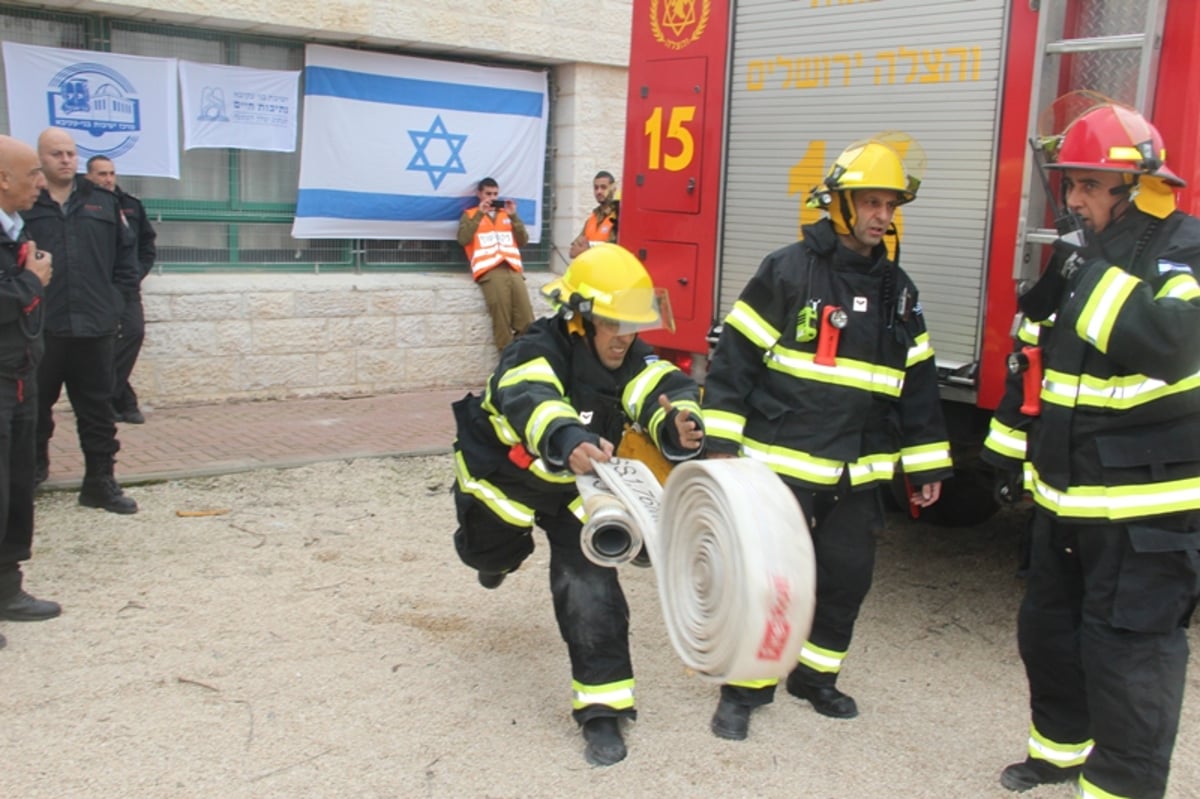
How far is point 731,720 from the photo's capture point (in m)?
3.84

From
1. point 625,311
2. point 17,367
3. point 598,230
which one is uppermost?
point 598,230

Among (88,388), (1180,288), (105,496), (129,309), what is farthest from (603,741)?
(129,309)

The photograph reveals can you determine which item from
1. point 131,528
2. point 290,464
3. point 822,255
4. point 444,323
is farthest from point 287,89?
point 822,255

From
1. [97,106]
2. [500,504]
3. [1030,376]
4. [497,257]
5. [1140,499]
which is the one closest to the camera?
[1140,499]

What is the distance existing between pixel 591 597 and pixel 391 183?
265 inches

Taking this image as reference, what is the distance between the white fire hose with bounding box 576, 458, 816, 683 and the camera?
273cm

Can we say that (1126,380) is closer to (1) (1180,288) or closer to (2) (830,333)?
(1) (1180,288)

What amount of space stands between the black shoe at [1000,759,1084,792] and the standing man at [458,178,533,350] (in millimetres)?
6851

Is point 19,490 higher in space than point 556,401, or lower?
lower

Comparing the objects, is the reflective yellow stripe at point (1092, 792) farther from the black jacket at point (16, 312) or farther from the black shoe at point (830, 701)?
the black jacket at point (16, 312)

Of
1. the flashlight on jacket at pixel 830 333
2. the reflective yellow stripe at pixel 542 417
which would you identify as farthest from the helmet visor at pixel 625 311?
the flashlight on jacket at pixel 830 333

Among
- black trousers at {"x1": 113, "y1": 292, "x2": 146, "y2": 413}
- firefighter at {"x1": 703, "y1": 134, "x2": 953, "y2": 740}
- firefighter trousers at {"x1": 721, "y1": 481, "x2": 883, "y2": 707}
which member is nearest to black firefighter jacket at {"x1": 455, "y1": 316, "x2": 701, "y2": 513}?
firefighter at {"x1": 703, "y1": 134, "x2": 953, "y2": 740}

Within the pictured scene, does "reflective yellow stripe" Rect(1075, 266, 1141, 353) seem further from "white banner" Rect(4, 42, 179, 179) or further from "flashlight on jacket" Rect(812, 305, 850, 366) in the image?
"white banner" Rect(4, 42, 179, 179)

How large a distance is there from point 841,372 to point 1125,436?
3.24 ft
